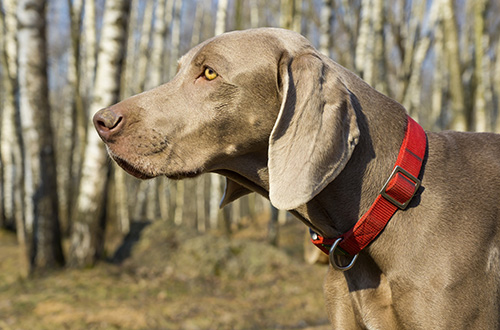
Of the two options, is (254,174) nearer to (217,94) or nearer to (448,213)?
(217,94)

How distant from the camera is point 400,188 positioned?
7.68 feet

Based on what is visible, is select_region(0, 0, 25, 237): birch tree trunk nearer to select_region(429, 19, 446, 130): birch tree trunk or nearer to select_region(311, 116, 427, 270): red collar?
select_region(311, 116, 427, 270): red collar

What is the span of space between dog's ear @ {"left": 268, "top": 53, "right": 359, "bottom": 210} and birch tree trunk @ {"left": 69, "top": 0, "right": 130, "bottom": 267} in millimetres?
5575

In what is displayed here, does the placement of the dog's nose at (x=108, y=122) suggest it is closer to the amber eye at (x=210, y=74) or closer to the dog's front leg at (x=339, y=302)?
the amber eye at (x=210, y=74)

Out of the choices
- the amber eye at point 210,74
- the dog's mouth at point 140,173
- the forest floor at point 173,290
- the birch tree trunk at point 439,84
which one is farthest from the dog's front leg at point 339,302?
the birch tree trunk at point 439,84

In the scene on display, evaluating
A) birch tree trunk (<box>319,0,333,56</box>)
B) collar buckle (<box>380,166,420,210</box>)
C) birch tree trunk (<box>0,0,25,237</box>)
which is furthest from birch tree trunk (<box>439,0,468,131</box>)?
birch tree trunk (<box>0,0,25,237</box>)

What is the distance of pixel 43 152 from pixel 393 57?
22765 mm

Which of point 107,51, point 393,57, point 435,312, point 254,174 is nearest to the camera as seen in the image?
point 435,312

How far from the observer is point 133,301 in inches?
250

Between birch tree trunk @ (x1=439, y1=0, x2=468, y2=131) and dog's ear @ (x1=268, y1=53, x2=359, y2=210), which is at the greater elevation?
dog's ear @ (x1=268, y1=53, x2=359, y2=210)

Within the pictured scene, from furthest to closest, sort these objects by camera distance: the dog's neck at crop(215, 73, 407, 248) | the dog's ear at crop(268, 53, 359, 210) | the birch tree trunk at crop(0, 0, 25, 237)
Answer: the birch tree trunk at crop(0, 0, 25, 237) → the dog's neck at crop(215, 73, 407, 248) → the dog's ear at crop(268, 53, 359, 210)

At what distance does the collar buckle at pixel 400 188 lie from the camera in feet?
7.66

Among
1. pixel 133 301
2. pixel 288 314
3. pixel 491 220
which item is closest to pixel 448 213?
pixel 491 220

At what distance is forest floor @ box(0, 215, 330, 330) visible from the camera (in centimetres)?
579
